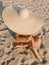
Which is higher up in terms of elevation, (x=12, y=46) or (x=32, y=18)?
(x=32, y=18)

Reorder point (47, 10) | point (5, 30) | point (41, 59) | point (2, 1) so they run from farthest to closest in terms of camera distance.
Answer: point (2, 1) → point (47, 10) → point (5, 30) → point (41, 59)

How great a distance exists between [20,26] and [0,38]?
1.91 feet

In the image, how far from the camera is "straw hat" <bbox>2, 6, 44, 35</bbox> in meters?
2.59

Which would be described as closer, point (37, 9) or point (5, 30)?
point (5, 30)

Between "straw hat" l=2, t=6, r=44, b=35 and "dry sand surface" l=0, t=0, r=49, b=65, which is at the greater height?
"straw hat" l=2, t=6, r=44, b=35

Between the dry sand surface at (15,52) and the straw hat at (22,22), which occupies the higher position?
the straw hat at (22,22)

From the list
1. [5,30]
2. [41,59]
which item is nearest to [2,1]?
[5,30]

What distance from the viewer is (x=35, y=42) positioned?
8.95 ft

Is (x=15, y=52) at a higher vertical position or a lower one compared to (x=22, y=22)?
lower

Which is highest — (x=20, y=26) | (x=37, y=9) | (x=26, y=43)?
(x=20, y=26)

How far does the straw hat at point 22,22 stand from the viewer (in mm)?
2592

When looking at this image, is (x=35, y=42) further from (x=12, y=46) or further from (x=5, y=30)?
(x=5, y=30)

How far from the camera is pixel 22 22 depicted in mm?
2621

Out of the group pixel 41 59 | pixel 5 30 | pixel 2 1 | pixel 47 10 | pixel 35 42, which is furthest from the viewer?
pixel 2 1
